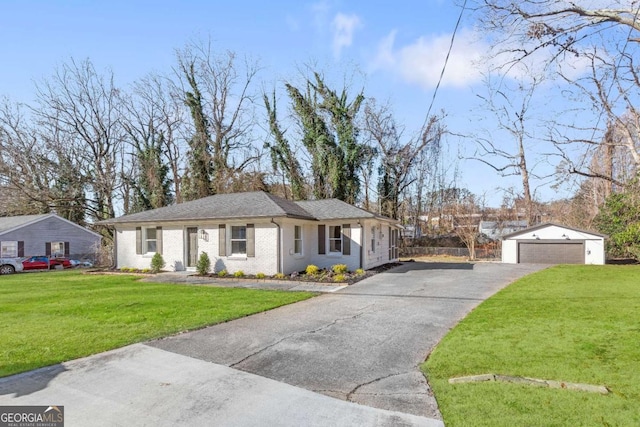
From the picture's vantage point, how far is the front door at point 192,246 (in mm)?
17312

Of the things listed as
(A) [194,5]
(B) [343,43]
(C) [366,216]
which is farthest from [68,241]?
(B) [343,43]

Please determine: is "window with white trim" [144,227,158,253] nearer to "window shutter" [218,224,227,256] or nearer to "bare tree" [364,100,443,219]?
"window shutter" [218,224,227,256]

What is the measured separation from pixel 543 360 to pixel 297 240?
1234 cm

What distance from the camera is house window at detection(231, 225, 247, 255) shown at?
1617 cm

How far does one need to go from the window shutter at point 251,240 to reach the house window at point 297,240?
1776mm

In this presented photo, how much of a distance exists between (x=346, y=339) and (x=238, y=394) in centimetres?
270

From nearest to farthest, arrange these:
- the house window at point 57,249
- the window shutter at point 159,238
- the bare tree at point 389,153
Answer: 1. the window shutter at point 159,238
2. the house window at point 57,249
3. the bare tree at point 389,153

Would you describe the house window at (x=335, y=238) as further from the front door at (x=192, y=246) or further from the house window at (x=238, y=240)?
the front door at (x=192, y=246)

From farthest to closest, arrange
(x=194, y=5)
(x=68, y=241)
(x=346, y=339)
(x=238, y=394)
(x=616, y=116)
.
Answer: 1. (x=68, y=241)
2. (x=194, y=5)
3. (x=616, y=116)
4. (x=346, y=339)
5. (x=238, y=394)

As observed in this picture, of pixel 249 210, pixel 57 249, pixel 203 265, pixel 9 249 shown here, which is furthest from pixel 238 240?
pixel 57 249

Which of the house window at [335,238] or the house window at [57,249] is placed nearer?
the house window at [335,238]

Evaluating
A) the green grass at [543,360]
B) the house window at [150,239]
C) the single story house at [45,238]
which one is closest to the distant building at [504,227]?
the green grass at [543,360]

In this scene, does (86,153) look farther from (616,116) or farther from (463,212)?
(616,116)

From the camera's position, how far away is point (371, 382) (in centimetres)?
459
